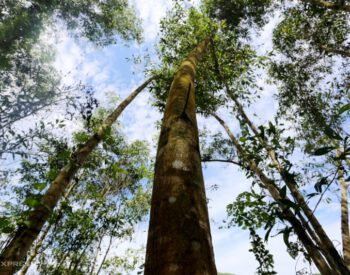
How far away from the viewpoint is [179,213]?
1.08m

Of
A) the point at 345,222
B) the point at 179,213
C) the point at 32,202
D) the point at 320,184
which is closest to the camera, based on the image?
the point at 179,213

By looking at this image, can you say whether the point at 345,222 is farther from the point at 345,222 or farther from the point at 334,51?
the point at 334,51

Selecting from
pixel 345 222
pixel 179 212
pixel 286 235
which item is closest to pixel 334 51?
pixel 345 222

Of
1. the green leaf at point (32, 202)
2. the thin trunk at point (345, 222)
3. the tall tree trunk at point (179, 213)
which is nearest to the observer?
the tall tree trunk at point (179, 213)

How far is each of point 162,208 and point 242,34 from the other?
44.9 ft

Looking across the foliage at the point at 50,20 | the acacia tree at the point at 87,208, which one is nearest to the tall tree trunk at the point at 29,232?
the acacia tree at the point at 87,208

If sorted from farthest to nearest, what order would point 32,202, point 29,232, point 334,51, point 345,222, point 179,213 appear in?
point 334,51 → point 345,222 → point 29,232 → point 32,202 → point 179,213

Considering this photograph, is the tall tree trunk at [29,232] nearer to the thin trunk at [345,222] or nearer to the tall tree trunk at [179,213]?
the tall tree trunk at [179,213]

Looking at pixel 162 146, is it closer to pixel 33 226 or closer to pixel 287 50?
pixel 33 226

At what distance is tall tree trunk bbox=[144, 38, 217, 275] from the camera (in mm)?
908

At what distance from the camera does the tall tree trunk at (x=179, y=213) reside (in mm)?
908

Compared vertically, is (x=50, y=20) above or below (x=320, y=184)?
above

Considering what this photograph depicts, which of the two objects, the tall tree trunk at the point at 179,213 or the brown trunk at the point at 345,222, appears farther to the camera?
the brown trunk at the point at 345,222

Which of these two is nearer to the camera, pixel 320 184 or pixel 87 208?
pixel 320 184
